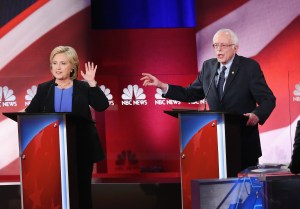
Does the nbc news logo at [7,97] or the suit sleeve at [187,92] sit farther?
the nbc news logo at [7,97]

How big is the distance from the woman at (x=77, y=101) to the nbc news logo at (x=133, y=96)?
2293 millimetres

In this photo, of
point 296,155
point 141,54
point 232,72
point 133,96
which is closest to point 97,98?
point 232,72

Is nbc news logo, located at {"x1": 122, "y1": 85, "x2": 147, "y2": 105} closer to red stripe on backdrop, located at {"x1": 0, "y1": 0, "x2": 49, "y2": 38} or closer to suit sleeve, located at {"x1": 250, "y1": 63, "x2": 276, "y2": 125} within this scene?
red stripe on backdrop, located at {"x1": 0, "y1": 0, "x2": 49, "y2": 38}

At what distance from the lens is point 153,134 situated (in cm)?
718

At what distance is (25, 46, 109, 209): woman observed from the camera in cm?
473

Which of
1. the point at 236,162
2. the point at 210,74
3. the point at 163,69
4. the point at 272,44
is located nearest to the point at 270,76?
the point at 272,44

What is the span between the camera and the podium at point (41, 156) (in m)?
4.40

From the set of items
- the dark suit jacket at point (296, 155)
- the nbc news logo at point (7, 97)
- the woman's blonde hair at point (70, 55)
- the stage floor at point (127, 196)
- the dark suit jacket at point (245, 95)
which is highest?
the woman's blonde hair at point (70, 55)

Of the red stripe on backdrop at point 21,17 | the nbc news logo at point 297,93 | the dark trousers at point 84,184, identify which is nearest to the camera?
the dark trousers at point 84,184

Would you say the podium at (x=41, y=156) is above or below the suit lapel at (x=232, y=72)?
below

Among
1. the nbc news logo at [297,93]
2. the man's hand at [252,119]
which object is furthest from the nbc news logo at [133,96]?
the man's hand at [252,119]

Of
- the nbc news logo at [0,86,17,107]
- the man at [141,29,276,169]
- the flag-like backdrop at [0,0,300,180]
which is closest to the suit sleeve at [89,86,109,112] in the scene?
the man at [141,29,276,169]

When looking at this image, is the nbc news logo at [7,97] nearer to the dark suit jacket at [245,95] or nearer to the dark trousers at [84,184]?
the dark trousers at [84,184]

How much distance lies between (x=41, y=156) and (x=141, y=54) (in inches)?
120
